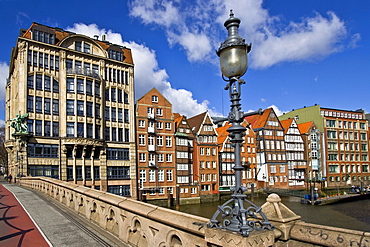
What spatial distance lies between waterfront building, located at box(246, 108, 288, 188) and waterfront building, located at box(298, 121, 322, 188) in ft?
26.9

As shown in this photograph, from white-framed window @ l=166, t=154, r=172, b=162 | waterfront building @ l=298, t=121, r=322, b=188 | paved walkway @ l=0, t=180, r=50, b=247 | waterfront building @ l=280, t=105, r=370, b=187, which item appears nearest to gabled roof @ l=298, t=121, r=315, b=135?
waterfront building @ l=298, t=121, r=322, b=188

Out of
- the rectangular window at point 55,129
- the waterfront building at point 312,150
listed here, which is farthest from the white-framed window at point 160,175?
the waterfront building at point 312,150

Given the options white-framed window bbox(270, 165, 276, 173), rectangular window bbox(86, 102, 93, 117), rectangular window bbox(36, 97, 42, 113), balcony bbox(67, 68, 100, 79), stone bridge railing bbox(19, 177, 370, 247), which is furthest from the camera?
white-framed window bbox(270, 165, 276, 173)

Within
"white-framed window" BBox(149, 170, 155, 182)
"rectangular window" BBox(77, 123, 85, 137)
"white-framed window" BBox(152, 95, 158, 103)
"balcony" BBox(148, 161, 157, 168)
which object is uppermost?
"white-framed window" BBox(152, 95, 158, 103)

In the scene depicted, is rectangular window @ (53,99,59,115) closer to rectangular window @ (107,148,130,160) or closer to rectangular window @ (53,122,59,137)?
rectangular window @ (53,122,59,137)

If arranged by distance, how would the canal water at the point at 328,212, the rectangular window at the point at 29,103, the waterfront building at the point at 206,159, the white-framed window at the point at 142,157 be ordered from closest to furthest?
the canal water at the point at 328,212 → the rectangular window at the point at 29,103 → the white-framed window at the point at 142,157 → the waterfront building at the point at 206,159

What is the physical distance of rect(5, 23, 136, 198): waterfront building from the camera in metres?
39.8

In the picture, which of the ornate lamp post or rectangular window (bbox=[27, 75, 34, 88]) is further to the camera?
rectangular window (bbox=[27, 75, 34, 88])

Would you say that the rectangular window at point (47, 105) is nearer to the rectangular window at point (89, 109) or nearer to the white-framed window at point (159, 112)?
the rectangular window at point (89, 109)

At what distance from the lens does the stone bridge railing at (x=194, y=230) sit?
4.27 metres

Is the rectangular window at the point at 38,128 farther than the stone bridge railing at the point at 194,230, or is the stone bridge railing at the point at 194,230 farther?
the rectangular window at the point at 38,128

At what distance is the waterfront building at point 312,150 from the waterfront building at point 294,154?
1.09 m

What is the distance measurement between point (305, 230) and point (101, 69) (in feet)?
150

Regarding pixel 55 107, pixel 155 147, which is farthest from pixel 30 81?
pixel 155 147
